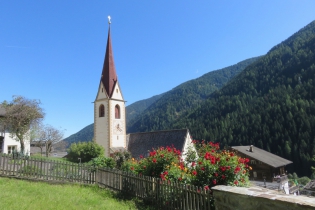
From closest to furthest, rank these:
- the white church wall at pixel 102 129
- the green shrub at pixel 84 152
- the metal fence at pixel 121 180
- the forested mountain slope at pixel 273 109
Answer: the metal fence at pixel 121 180
the green shrub at pixel 84 152
the white church wall at pixel 102 129
the forested mountain slope at pixel 273 109

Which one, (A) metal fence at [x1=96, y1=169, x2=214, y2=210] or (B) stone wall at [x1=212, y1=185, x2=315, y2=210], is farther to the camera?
(A) metal fence at [x1=96, y1=169, x2=214, y2=210]

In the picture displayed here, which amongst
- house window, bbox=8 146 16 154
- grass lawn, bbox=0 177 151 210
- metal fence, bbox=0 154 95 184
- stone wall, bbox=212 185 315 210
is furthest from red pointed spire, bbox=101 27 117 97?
stone wall, bbox=212 185 315 210

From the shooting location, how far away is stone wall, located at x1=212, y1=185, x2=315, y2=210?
11.6 feet

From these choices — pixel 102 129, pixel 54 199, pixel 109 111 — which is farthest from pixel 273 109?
pixel 54 199

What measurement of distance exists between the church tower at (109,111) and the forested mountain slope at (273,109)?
68955mm

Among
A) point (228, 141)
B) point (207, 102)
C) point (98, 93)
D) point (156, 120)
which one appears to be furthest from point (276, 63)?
point (98, 93)

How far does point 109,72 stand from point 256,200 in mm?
29731

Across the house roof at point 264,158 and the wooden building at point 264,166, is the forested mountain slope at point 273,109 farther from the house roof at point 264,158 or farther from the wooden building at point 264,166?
the wooden building at point 264,166

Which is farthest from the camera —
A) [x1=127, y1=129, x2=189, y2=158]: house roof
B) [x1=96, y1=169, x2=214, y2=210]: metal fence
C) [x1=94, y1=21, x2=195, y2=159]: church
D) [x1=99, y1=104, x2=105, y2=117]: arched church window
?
[x1=99, y1=104, x2=105, y2=117]: arched church window

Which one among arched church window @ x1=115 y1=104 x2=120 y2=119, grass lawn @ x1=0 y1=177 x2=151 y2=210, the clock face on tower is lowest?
grass lawn @ x1=0 y1=177 x2=151 y2=210

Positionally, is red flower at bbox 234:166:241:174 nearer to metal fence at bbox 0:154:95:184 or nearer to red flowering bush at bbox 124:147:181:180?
red flowering bush at bbox 124:147:181:180

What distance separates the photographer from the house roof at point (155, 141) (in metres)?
26.0

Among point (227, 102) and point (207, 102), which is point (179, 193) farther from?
point (207, 102)

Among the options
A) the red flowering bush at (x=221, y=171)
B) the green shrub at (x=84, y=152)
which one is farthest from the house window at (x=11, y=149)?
the red flowering bush at (x=221, y=171)
